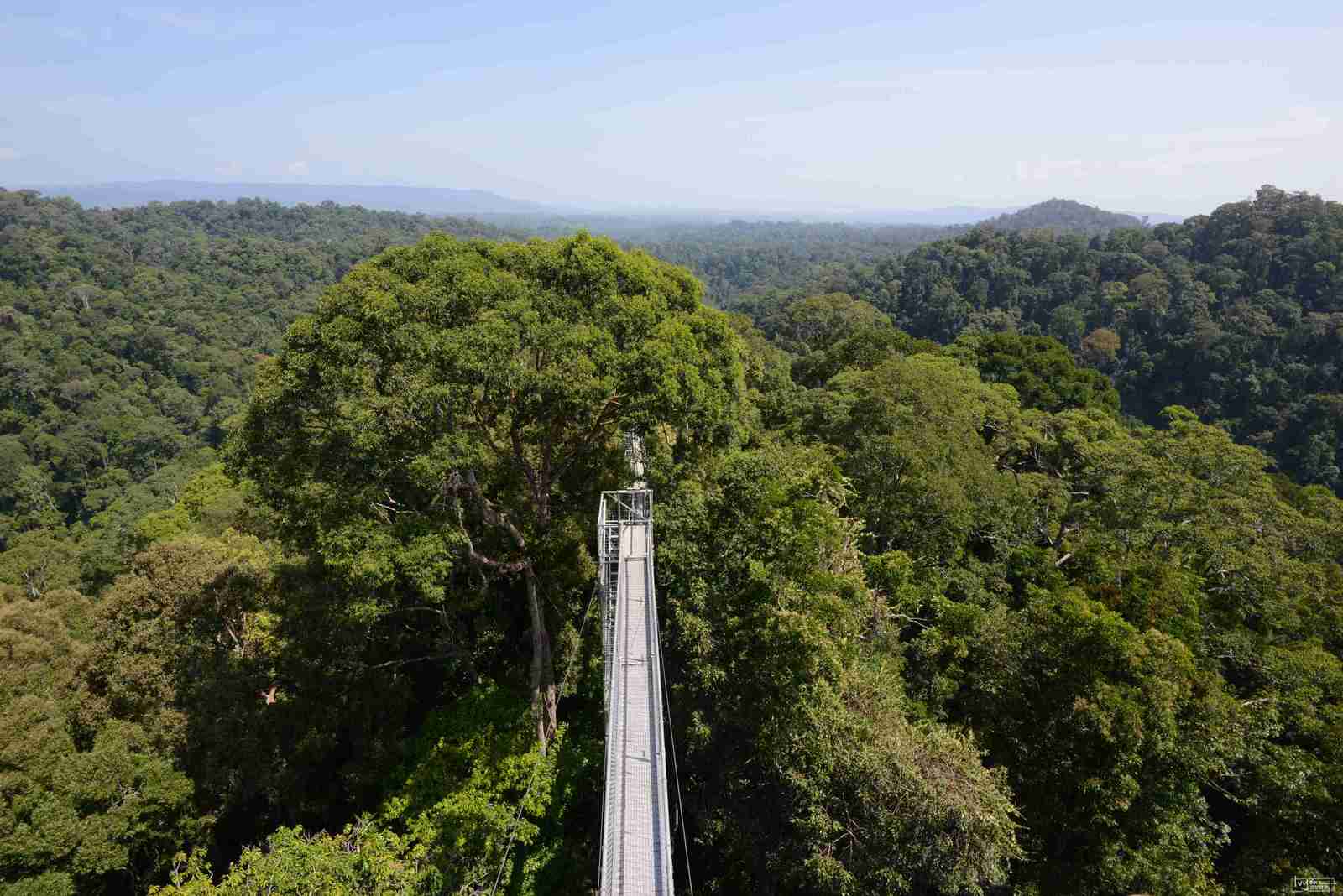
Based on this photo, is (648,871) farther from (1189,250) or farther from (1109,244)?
(1109,244)

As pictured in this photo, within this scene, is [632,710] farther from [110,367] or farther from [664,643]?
[110,367]

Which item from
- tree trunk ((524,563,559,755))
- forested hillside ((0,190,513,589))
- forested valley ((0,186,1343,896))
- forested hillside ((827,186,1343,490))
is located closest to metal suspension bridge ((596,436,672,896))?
forested valley ((0,186,1343,896))

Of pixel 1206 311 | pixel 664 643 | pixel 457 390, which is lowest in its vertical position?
pixel 664 643

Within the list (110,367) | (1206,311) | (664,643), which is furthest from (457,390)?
(110,367)

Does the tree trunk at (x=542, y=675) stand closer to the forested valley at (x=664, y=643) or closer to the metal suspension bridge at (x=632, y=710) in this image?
the forested valley at (x=664, y=643)

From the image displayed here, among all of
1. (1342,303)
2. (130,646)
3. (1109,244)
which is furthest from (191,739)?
(1109,244)

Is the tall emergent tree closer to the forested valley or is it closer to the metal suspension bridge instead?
the forested valley
